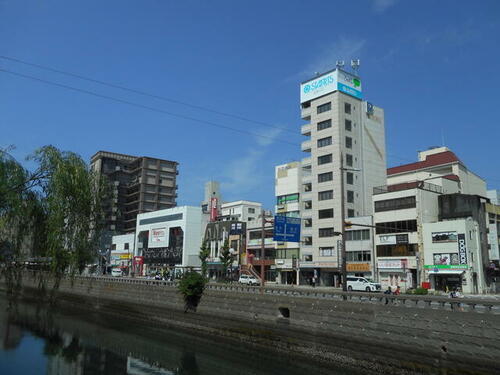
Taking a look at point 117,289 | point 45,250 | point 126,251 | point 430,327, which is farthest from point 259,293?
point 126,251

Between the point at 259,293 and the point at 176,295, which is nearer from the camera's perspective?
the point at 259,293

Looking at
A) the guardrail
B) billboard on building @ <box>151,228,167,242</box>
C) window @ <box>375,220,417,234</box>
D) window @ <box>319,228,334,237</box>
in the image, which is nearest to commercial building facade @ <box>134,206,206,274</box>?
billboard on building @ <box>151,228,167,242</box>

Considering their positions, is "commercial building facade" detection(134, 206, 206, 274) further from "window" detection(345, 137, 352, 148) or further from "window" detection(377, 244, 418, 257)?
"window" detection(377, 244, 418, 257)

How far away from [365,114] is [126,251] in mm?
80880

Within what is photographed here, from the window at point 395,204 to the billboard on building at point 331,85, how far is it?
75.2 ft

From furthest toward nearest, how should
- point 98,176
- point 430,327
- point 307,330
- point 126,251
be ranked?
point 126,251, point 307,330, point 98,176, point 430,327

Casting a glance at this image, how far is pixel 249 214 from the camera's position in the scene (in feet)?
374

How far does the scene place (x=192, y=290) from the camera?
41.1 m

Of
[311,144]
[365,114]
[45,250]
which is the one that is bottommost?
[45,250]

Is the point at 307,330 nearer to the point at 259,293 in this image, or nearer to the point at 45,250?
the point at 259,293

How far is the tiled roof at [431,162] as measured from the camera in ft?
278

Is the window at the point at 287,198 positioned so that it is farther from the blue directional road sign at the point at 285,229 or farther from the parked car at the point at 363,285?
the blue directional road sign at the point at 285,229

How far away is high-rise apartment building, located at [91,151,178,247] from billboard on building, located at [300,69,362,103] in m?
70.4

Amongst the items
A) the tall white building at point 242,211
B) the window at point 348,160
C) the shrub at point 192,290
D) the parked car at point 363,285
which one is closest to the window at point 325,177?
the window at point 348,160
